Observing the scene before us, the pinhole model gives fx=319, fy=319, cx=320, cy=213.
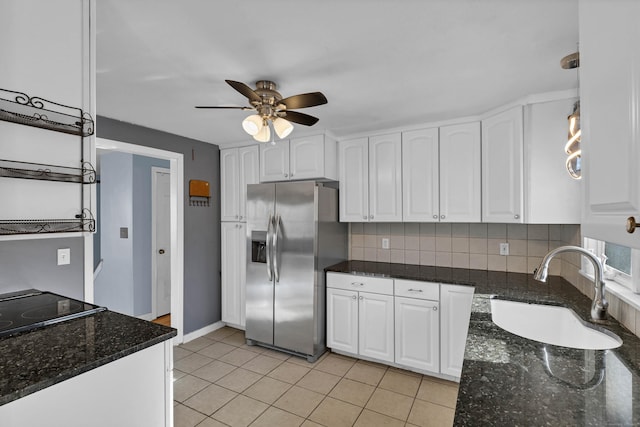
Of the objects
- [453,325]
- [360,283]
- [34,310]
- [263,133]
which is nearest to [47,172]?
[34,310]

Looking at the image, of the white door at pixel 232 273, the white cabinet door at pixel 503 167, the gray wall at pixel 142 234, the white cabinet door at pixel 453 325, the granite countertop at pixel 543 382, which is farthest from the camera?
the gray wall at pixel 142 234

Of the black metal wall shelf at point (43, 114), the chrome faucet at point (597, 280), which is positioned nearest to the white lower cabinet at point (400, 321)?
the chrome faucet at point (597, 280)

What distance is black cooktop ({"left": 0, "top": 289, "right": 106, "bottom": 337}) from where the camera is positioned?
1134 millimetres

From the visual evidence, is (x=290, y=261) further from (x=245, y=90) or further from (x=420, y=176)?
(x=245, y=90)

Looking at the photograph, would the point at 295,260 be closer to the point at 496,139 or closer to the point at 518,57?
the point at 496,139

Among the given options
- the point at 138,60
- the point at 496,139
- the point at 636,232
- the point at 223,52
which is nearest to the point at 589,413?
the point at 636,232

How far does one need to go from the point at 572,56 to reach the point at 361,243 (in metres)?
2.41

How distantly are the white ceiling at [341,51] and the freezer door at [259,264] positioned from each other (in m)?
1.04

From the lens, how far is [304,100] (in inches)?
71.6

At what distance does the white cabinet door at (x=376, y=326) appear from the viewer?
2818 mm

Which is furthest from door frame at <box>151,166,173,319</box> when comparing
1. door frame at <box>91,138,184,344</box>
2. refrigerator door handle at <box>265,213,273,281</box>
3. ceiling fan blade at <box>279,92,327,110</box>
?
ceiling fan blade at <box>279,92,327,110</box>

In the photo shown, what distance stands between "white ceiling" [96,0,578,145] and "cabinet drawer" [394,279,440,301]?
4.69ft

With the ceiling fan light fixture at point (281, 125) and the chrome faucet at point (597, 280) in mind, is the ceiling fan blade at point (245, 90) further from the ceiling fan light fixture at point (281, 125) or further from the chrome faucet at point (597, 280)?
the chrome faucet at point (597, 280)

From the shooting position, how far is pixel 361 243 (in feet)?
11.6
